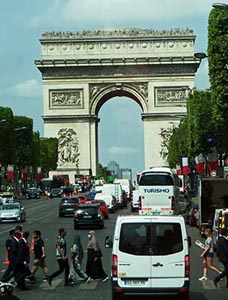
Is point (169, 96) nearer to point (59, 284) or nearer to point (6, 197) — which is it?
point (6, 197)

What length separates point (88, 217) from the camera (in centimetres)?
5469

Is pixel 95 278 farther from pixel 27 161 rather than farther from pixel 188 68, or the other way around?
pixel 188 68

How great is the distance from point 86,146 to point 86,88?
879cm

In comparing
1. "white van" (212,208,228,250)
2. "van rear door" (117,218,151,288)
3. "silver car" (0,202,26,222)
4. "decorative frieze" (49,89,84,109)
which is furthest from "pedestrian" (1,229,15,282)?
"decorative frieze" (49,89,84,109)

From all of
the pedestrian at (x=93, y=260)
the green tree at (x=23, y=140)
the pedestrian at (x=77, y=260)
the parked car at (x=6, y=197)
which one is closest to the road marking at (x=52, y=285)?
the pedestrian at (x=77, y=260)

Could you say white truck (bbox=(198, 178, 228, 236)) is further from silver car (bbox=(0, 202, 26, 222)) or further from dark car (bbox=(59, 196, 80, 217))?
dark car (bbox=(59, 196, 80, 217))

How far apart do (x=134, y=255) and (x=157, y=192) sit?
3691cm

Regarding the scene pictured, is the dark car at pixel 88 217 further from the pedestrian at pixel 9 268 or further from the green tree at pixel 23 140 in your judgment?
the green tree at pixel 23 140

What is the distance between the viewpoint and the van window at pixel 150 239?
20.4 meters

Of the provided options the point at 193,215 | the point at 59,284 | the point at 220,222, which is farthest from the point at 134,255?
the point at 193,215

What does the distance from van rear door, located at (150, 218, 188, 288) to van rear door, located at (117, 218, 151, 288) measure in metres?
0.13

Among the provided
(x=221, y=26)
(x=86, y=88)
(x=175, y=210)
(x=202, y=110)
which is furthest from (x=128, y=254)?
(x=86, y=88)

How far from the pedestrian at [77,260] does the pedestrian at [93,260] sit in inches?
9.3

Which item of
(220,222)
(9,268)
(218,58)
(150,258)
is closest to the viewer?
(150,258)
